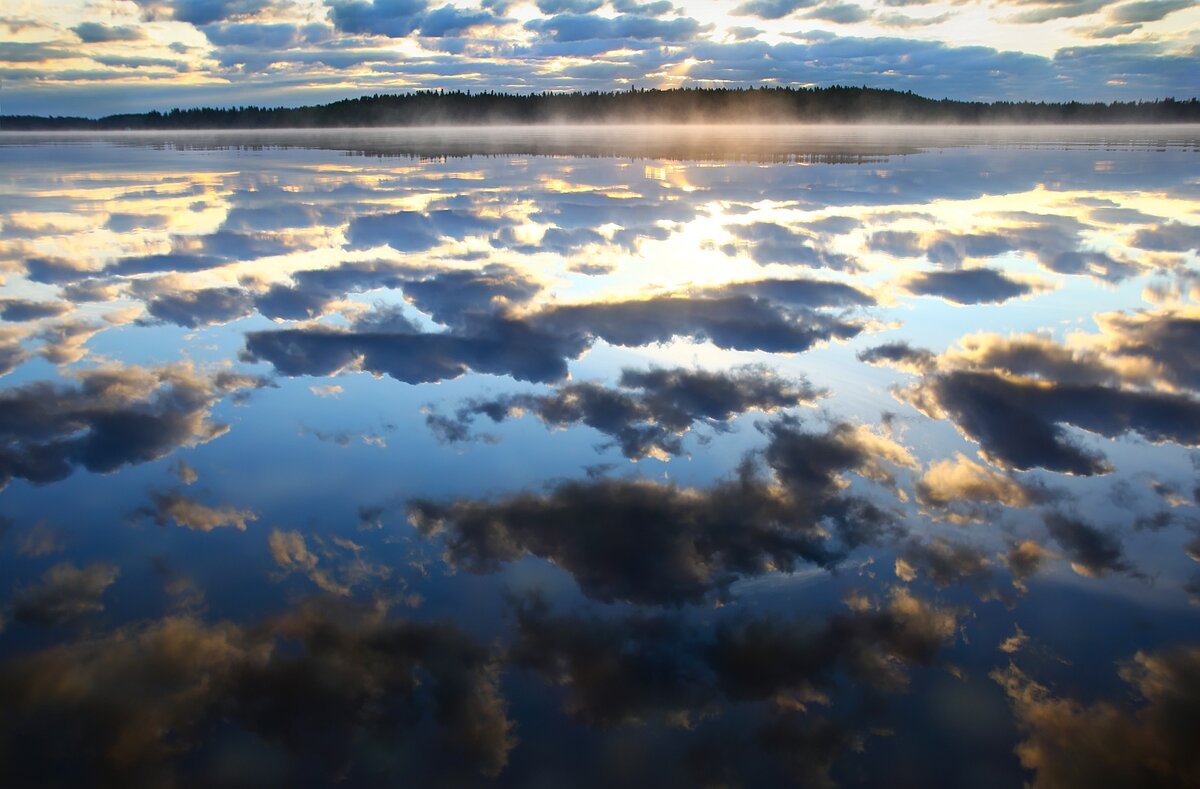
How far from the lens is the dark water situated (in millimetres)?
5957

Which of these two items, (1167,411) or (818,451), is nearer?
(818,451)

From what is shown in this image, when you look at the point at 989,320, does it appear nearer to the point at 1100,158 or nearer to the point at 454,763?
the point at 454,763

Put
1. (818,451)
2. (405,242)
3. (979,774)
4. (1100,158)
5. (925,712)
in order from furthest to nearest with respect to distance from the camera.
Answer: (1100,158), (405,242), (818,451), (925,712), (979,774)

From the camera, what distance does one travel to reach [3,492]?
9.84m

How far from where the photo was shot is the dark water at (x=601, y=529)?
5957 mm

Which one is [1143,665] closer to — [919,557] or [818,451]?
[919,557]

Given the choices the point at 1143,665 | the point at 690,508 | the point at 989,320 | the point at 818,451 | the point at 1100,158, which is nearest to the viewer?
the point at 1143,665

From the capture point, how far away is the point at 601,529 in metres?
9.02

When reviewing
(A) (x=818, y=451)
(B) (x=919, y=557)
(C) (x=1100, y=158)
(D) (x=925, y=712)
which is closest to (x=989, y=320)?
(A) (x=818, y=451)

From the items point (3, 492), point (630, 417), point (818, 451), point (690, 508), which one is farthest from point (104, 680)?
point (818, 451)

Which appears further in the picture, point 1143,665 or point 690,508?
point 690,508

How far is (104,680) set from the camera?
652 centimetres

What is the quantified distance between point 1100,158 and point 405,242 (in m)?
67.7

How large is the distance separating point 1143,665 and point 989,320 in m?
12.1
